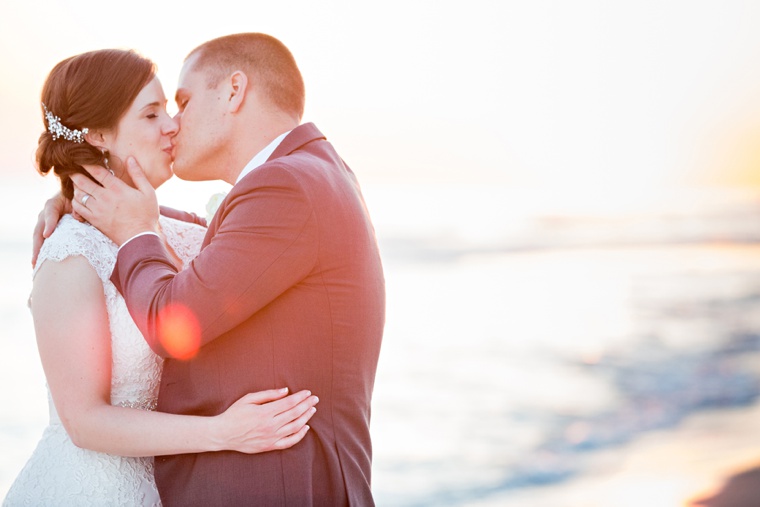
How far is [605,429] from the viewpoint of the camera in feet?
28.5

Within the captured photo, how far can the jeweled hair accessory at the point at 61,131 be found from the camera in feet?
9.86

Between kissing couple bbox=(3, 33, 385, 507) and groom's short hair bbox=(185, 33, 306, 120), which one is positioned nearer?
kissing couple bbox=(3, 33, 385, 507)

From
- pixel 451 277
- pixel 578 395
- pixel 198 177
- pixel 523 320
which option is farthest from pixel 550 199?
pixel 198 177

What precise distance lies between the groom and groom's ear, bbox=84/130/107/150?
0.17m

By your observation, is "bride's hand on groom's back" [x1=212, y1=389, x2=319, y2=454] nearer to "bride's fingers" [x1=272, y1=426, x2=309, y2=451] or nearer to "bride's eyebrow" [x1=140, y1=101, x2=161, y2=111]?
"bride's fingers" [x1=272, y1=426, x2=309, y2=451]

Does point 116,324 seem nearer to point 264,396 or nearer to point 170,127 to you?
point 264,396

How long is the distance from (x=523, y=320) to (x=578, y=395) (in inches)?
136

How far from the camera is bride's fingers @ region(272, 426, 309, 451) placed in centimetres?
257

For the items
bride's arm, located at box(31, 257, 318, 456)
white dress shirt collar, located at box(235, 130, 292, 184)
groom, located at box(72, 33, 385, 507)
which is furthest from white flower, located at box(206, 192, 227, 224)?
bride's arm, located at box(31, 257, 318, 456)

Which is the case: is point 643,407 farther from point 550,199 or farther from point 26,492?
point 550,199

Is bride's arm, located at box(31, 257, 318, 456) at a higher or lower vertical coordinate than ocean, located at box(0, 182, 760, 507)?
higher

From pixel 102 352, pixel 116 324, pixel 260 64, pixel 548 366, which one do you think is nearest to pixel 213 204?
pixel 260 64

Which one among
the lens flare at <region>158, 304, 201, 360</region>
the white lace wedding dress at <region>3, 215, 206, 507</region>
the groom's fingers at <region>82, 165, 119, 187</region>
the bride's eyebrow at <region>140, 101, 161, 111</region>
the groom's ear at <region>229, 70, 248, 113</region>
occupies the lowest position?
the white lace wedding dress at <region>3, 215, 206, 507</region>

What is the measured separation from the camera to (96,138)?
9.98 ft
